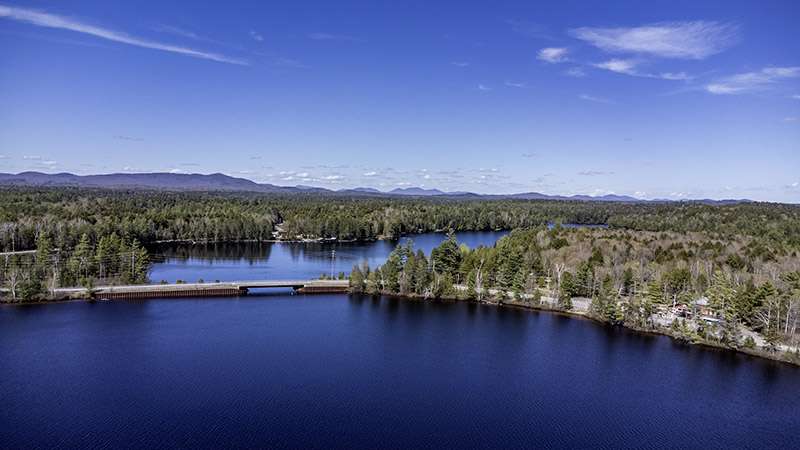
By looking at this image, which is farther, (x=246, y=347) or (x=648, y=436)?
(x=246, y=347)

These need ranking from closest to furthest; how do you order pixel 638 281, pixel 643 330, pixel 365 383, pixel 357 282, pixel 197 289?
pixel 365 383 < pixel 643 330 < pixel 638 281 < pixel 197 289 < pixel 357 282

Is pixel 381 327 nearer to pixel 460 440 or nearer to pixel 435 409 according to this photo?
pixel 435 409

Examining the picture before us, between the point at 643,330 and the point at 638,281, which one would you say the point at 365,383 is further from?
the point at 638,281

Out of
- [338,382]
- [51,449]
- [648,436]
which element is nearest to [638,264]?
[648,436]

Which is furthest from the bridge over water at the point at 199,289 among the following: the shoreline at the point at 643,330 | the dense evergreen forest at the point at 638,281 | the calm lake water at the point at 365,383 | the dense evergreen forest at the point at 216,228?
the shoreline at the point at 643,330

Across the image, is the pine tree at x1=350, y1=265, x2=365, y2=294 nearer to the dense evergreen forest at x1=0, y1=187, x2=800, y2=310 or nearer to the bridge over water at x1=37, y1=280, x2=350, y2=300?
the bridge over water at x1=37, y1=280, x2=350, y2=300

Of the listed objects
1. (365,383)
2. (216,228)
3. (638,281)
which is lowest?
(365,383)

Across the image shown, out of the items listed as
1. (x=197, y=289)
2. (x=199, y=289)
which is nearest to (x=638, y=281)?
(x=199, y=289)

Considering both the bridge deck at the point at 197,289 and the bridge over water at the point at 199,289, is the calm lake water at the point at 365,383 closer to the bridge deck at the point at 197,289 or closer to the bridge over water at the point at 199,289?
the bridge over water at the point at 199,289
